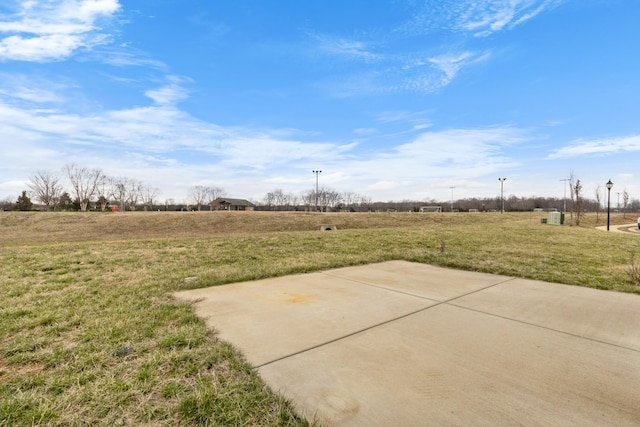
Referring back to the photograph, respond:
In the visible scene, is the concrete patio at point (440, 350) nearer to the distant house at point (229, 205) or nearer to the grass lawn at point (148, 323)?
the grass lawn at point (148, 323)

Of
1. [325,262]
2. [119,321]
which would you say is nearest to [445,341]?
[119,321]

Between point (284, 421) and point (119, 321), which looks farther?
point (119, 321)

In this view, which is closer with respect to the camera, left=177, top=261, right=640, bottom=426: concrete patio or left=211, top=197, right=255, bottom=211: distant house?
left=177, top=261, right=640, bottom=426: concrete patio

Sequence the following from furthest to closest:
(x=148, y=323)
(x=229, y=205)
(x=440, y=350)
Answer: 1. (x=229, y=205)
2. (x=148, y=323)
3. (x=440, y=350)

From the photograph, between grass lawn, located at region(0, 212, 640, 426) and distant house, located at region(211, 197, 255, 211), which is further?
distant house, located at region(211, 197, 255, 211)

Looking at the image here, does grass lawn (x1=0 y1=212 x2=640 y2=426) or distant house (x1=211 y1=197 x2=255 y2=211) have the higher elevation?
distant house (x1=211 y1=197 x2=255 y2=211)

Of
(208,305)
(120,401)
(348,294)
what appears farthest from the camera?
(348,294)

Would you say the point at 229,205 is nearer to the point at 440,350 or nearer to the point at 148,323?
the point at 148,323

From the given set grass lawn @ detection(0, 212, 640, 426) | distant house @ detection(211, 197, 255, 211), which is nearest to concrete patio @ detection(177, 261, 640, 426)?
grass lawn @ detection(0, 212, 640, 426)

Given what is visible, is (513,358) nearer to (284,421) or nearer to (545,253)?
(284,421)

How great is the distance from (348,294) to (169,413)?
114 inches

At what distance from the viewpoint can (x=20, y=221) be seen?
1214 inches

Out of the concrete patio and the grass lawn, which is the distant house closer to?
the grass lawn

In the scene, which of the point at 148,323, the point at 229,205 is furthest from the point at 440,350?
the point at 229,205
